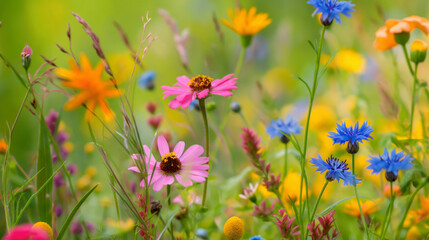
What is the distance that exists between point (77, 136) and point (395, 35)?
1197mm

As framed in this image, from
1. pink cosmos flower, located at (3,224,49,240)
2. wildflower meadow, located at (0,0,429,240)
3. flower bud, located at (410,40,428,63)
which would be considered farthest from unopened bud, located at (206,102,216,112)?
pink cosmos flower, located at (3,224,49,240)

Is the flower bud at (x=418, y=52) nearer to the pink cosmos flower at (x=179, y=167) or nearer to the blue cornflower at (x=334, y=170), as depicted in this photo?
the blue cornflower at (x=334, y=170)

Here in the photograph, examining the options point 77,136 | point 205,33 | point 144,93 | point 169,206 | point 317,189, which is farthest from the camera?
point 205,33

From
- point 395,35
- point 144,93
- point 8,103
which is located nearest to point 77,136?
point 8,103

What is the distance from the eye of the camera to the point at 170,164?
0.65 meters

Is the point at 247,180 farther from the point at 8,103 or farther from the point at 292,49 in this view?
the point at 292,49

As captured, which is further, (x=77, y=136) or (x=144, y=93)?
(x=144, y=93)

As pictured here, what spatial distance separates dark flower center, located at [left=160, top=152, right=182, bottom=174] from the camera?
653mm

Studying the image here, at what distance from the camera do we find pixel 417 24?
827mm

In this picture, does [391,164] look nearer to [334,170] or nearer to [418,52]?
[334,170]

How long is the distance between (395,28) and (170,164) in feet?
1.49

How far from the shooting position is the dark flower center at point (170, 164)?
0.65 meters

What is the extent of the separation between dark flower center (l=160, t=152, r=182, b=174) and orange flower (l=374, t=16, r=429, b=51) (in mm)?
440

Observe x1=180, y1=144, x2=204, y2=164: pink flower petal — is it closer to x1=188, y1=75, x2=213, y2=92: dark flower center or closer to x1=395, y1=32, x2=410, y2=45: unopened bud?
x1=188, y1=75, x2=213, y2=92: dark flower center
